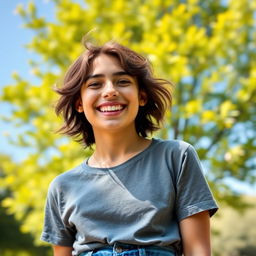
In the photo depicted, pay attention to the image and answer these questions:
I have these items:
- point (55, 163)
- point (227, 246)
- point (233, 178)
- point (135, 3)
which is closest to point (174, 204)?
point (55, 163)

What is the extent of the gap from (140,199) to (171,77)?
15.8 ft

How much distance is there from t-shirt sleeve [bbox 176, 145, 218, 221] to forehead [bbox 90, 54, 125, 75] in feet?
1.25

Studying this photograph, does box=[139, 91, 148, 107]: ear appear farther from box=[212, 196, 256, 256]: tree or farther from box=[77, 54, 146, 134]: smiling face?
box=[212, 196, 256, 256]: tree

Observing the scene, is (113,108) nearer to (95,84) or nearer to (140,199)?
(95,84)

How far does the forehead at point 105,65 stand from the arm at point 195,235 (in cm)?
56

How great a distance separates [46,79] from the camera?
682 centimetres

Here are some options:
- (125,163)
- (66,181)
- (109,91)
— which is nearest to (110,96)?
(109,91)

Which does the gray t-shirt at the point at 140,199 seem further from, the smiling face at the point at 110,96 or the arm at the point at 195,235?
the smiling face at the point at 110,96

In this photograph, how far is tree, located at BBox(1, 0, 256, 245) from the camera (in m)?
6.62

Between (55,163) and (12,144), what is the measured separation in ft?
5.13

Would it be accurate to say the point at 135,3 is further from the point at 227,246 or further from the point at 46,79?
the point at 227,246

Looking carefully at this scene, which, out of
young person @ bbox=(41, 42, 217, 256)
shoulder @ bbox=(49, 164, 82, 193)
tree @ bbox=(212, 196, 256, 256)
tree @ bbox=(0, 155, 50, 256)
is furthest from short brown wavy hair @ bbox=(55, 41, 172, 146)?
tree @ bbox=(0, 155, 50, 256)

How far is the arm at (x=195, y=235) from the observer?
54.5 inches


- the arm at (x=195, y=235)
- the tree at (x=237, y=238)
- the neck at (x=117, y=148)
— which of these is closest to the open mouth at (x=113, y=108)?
the neck at (x=117, y=148)
